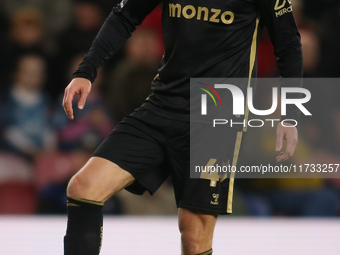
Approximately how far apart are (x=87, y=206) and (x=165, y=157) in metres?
0.35

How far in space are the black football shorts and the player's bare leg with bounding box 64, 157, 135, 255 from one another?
90mm

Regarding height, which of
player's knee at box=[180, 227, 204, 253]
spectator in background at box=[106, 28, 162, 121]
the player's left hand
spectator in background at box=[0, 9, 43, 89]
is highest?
spectator in background at box=[0, 9, 43, 89]

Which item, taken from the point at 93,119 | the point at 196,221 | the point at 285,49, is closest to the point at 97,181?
the point at 196,221

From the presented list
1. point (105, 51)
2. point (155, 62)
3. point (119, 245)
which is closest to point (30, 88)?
point (155, 62)

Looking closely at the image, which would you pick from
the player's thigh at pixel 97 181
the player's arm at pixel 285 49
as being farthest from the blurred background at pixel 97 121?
the player's thigh at pixel 97 181

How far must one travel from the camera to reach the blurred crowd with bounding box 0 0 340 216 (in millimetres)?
3828

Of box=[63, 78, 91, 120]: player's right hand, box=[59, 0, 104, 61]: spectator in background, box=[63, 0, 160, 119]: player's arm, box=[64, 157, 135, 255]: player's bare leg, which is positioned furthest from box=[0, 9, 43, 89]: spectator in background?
box=[64, 157, 135, 255]: player's bare leg

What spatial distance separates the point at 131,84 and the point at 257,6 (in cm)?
222

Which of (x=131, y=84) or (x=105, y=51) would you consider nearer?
(x=105, y=51)

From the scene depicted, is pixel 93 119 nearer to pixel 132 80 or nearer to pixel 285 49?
pixel 132 80

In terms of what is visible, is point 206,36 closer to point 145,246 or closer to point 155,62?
point 145,246

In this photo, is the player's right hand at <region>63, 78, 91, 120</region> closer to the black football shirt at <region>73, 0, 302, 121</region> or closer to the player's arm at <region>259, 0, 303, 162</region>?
the black football shirt at <region>73, 0, 302, 121</region>

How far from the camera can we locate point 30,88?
13.3ft

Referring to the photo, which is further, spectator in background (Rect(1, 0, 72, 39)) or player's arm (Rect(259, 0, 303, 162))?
spectator in background (Rect(1, 0, 72, 39))
